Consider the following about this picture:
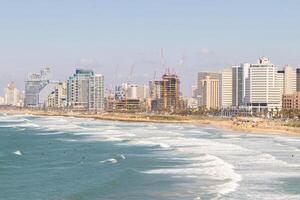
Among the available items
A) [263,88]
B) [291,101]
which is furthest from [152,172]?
[263,88]

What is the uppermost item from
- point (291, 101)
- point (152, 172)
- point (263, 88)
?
point (263, 88)

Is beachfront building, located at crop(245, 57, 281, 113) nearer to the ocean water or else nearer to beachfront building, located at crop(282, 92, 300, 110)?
beachfront building, located at crop(282, 92, 300, 110)

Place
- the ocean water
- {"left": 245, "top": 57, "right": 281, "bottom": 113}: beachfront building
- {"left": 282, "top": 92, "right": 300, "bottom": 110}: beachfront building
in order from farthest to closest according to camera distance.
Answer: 1. {"left": 245, "top": 57, "right": 281, "bottom": 113}: beachfront building
2. {"left": 282, "top": 92, "right": 300, "bottom": 110}: beachfront building
3. the ocean water

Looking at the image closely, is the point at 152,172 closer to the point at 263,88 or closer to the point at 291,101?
the point at 291,101

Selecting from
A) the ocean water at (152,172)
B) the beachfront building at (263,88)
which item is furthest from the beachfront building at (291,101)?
the ocean water at (152,172)

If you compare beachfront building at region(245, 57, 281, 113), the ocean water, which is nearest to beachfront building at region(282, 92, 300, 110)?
beachfront building at region(245, 57, 281, 113)

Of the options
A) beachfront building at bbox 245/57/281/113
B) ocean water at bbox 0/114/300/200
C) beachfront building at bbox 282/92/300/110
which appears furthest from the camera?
beachfront building at bbox 245/57/281/113

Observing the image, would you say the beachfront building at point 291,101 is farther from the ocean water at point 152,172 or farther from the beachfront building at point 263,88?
the ocean water at point 152,172

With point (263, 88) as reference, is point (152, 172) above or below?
below

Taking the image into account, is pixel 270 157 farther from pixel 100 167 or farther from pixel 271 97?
pixel 271 97
